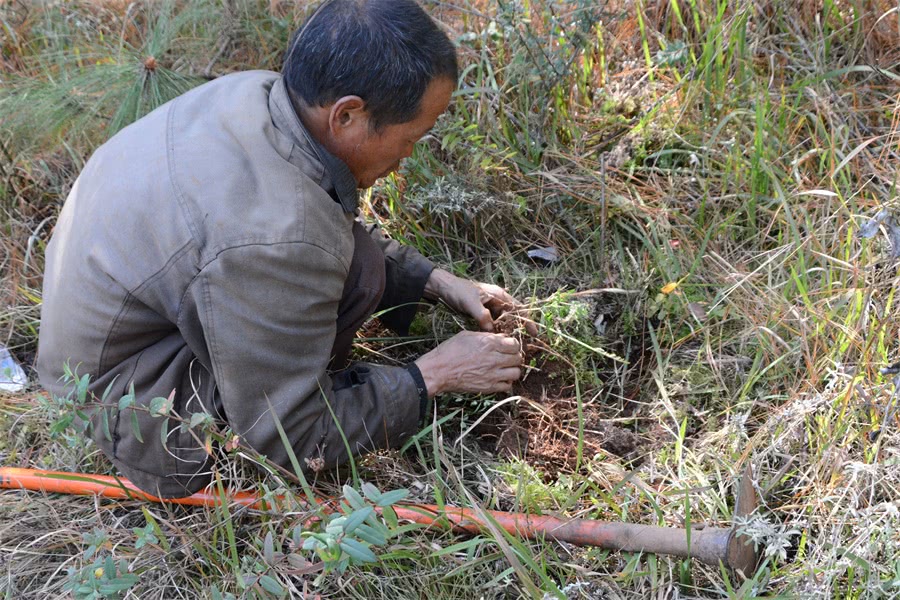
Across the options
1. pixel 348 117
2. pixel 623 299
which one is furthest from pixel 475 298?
pixel 348 117

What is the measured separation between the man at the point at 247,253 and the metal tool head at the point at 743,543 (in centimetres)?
84

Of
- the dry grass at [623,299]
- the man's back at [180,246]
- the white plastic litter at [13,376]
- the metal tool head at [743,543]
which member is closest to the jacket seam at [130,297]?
the man's back at [180,246]

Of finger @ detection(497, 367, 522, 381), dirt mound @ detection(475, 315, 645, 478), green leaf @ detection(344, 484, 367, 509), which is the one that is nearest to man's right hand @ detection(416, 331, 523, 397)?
finger @ detection(497, 367, 522, 381)

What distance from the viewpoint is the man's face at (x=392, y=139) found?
2088 millimetres

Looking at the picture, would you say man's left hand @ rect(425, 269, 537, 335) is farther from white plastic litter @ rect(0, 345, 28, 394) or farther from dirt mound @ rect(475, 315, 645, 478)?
white plastic litter @ rect(0, 345, 28, 394)

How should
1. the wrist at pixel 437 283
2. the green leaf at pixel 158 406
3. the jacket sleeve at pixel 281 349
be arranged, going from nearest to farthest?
the green leaf at pixel 158 406 < the jacket sleeve at pixel 281 349 < the wrist at pixel 437 283

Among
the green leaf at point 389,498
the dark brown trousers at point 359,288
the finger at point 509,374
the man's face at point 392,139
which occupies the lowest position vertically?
the finger at point 509,374

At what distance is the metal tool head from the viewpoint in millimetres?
1861

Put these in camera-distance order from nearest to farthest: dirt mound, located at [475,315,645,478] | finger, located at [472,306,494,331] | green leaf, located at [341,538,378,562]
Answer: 1. green leaf, located at [341,538,378,562]
2. dirt mound, located at [475,315,645,478]
3. finger, located at [472,306,494,331]

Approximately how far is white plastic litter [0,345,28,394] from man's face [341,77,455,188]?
1400mm

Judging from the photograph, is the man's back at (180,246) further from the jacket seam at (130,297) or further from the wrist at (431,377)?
the wrist at (431,377)

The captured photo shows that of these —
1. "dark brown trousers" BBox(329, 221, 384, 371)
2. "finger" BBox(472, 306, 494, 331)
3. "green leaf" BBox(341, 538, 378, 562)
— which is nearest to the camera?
"green leaf" BBox(341, 538, 378, 562)

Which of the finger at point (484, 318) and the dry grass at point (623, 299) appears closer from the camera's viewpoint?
the dry grass at point (623, 299)

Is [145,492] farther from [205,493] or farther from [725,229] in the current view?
[725,229]
